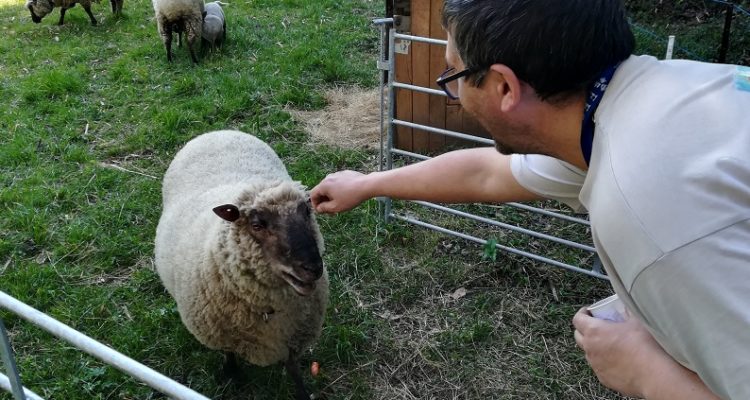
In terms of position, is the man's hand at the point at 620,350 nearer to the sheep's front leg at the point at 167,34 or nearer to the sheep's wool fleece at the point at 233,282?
the sheep's wool fleece at the point at 233,282

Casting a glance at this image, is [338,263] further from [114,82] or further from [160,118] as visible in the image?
[114,82]

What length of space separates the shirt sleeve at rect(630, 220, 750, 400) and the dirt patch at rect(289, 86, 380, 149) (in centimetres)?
378

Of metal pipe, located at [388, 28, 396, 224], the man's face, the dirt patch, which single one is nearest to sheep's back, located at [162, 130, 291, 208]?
metal pipe, located at [388, 28, 396, 224]

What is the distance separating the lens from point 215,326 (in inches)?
97.1

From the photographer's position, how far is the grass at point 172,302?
2.74m

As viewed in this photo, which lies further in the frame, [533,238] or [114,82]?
[114,82]

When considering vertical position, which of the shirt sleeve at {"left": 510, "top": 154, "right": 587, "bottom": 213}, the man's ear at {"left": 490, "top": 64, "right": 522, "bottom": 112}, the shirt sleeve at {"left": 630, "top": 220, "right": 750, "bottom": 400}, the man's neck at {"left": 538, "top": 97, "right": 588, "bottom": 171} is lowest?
the shirt sleeve at {"left": 510, "top": 154, "right": 587, "bottom": 213}

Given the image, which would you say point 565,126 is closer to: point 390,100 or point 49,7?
point 390,100

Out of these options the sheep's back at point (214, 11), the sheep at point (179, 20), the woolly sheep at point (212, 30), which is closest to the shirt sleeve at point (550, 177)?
the sheep at point (179, 20)

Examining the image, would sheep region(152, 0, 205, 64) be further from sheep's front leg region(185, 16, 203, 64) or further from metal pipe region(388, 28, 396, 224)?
metal pipe region(388, 28, 396, 224)

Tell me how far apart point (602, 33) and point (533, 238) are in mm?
2606

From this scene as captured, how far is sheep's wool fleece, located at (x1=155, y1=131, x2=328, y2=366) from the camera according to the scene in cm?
232

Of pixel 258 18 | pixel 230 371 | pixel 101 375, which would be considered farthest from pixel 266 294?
pixel 258 18

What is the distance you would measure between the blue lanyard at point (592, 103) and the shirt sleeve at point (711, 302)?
0.99ft
